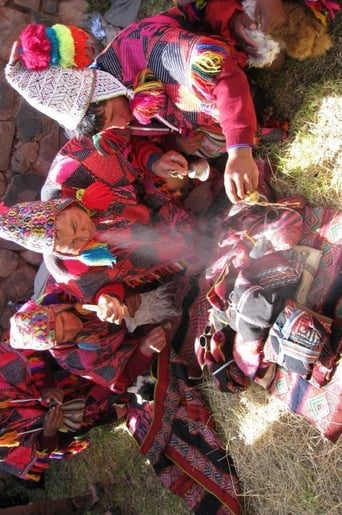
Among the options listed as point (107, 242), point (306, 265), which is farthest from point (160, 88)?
point (306, 265)

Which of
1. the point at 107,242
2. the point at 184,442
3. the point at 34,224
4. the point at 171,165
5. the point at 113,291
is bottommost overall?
the point at 184,442

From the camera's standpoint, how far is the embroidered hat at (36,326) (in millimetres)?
2338

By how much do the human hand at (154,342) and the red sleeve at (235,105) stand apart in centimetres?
126

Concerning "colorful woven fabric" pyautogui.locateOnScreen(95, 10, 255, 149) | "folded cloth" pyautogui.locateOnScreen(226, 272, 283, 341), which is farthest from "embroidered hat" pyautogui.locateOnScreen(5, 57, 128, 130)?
"folded cloth" pyautogui.locateOnScreen(226, 272, 283, 341)

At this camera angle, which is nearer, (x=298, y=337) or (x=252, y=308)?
(x=298, y=337)

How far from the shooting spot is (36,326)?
7.68 ft

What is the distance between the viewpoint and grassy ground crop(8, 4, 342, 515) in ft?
6.79

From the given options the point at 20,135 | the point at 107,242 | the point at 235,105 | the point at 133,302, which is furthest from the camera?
the point at 20,135

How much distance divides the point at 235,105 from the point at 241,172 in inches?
8.5

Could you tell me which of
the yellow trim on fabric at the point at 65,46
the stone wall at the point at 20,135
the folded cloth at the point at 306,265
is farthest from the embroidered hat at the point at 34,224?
the stone wall at the point at 20,135

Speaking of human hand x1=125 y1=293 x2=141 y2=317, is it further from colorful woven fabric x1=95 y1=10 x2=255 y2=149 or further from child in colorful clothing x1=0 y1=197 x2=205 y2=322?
colorful woven fabric x1=95 y1=10 x2=255 y2=149

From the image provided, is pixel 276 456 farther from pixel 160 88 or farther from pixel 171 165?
pixel 160 88

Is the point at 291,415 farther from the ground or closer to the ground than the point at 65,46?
closer to the ground

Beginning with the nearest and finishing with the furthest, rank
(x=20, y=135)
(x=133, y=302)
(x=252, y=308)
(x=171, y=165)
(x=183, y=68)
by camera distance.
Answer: (x=183, y=68) < (x=252, y=308) < (x=171, y=165) < (x=133, y=302) < (x=20, y=135)
